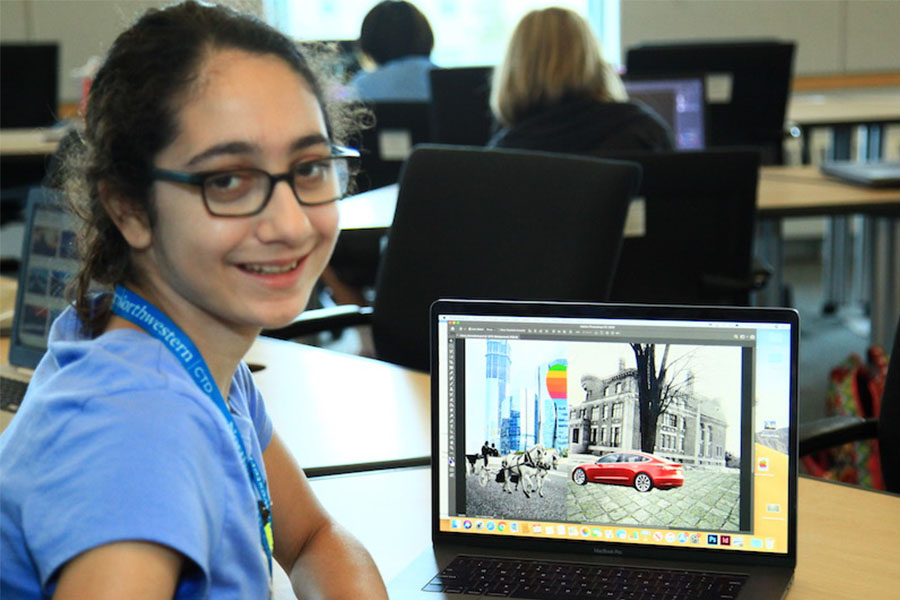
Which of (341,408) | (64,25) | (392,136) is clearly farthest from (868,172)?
(64,25)

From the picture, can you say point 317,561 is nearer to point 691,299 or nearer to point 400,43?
point 691,299

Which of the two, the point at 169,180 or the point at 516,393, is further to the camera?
the point at 516,393

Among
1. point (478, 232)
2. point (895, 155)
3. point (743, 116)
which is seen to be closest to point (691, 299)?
point (478, 232)

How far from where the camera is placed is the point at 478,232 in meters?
1.95

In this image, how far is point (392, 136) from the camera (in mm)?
3756

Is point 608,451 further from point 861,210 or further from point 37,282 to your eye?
point 861,210

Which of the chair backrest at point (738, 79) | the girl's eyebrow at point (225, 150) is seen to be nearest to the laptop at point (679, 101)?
the chair backrest at point (738, 79)

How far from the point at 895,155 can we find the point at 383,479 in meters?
5.44

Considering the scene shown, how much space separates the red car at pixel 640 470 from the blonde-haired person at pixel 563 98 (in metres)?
1.81

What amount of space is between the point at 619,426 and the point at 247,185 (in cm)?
44

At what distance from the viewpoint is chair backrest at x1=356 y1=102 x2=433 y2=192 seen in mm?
3729

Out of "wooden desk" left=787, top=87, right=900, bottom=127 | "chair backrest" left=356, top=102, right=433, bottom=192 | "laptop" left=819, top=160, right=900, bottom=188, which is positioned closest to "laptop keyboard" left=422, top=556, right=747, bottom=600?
"laptop" left=819, top=160, right=900, bottom=188

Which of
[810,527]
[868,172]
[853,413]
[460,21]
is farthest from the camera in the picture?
[460,21]

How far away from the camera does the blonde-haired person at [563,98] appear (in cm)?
287
